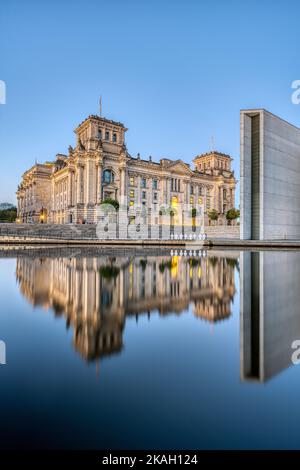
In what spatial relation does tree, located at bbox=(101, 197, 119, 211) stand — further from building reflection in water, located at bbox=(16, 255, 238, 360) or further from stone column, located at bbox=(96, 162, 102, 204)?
building reflection in water, located at bbox=(16, 255, 238, 360)

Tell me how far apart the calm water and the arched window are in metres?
55.6

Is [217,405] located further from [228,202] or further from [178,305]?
[228,202]

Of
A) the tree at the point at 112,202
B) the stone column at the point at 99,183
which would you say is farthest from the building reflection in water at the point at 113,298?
the stone column at the point at 99,183

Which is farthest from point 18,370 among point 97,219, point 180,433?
point 97,219

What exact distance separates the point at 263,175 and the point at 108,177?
33.3m

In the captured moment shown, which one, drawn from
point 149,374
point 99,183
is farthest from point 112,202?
point 149,374

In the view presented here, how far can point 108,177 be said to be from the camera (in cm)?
6097

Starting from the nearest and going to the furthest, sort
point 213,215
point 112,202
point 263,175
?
point 263,175, point 112,202, point 213,215

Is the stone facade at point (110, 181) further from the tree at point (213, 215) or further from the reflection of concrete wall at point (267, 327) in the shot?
the reflection of concrete wall at point (267, 327)

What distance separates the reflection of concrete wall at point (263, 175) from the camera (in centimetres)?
3647

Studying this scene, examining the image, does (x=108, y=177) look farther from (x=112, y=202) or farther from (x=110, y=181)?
(x=112, y=202)

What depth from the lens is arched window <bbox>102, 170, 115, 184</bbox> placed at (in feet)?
198

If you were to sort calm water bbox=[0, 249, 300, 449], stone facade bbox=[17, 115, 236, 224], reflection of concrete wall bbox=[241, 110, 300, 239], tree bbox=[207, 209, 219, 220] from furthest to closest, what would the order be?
tree bbox=[207, 209, 219, 220], stone facade bbox=[17, 115, 236, 224], reflection of concrete wall bbox=[241, 110, 300, 239], calm water bbox=[0, 249, 300, 449]

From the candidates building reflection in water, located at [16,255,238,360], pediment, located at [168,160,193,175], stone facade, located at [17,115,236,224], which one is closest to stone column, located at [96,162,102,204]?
stone facade, located at [17,115,236,224]
